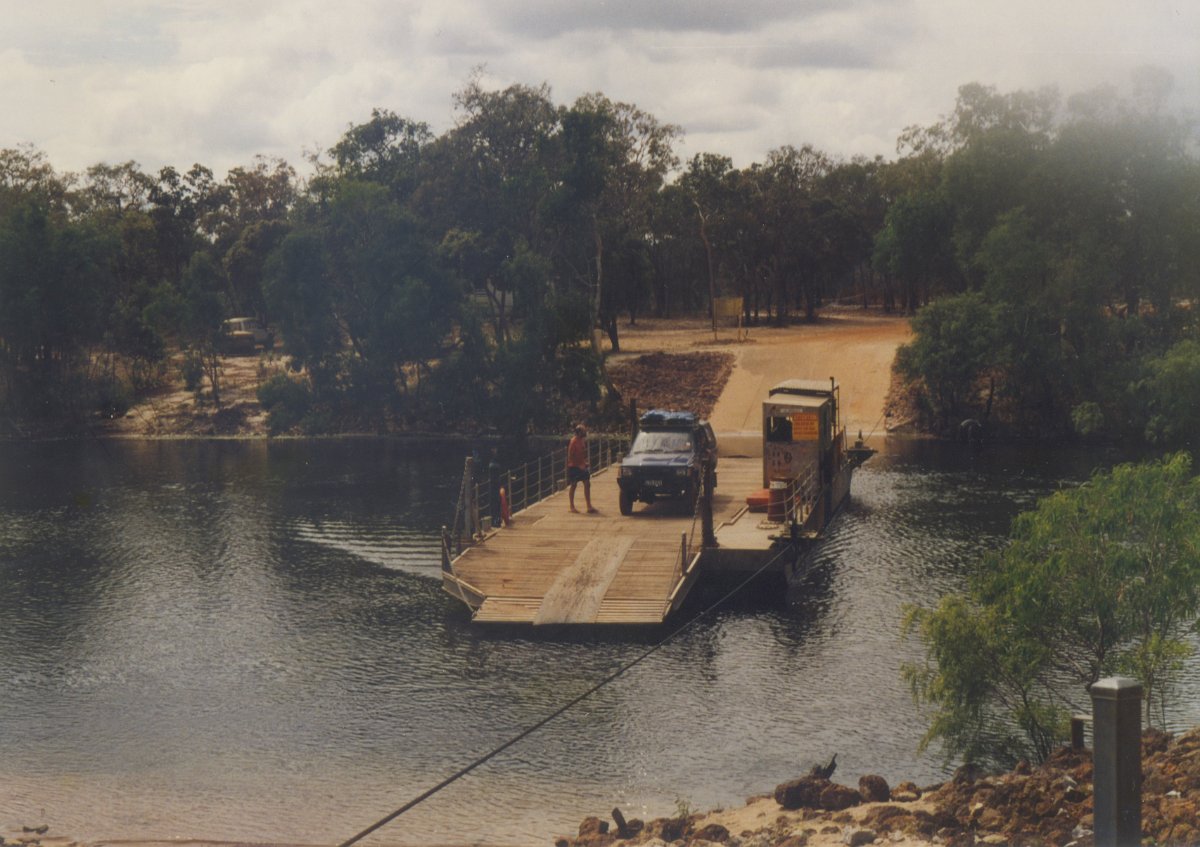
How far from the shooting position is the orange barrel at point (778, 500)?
115ft

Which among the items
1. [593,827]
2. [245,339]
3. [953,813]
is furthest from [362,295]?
[953,813]

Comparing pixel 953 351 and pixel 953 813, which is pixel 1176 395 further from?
pixel 953 813

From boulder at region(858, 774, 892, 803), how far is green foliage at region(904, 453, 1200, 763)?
139 centimetres

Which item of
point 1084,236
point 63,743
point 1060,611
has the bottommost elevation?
point 63,743

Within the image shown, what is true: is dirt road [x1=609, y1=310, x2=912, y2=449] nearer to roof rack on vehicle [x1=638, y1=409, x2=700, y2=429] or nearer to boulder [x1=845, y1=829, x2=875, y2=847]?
roof rack on vehicle [x1=638, y1=409, x2=700, y2=429]

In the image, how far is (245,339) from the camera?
94.4 m

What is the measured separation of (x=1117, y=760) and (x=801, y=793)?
9484 mm

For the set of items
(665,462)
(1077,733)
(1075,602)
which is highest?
(665,462)

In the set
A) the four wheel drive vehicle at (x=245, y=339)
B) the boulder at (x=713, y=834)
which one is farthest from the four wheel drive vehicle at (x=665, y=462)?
the four wheel drive vehicle at (x=245, y=339)

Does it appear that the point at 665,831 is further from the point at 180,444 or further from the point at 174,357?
the point at 174,357

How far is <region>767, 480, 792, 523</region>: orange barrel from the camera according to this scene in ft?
115

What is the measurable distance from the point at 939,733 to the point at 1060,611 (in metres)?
2.53

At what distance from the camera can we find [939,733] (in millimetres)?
19469

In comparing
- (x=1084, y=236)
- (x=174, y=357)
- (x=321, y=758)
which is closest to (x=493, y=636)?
(x=321, y=758)
